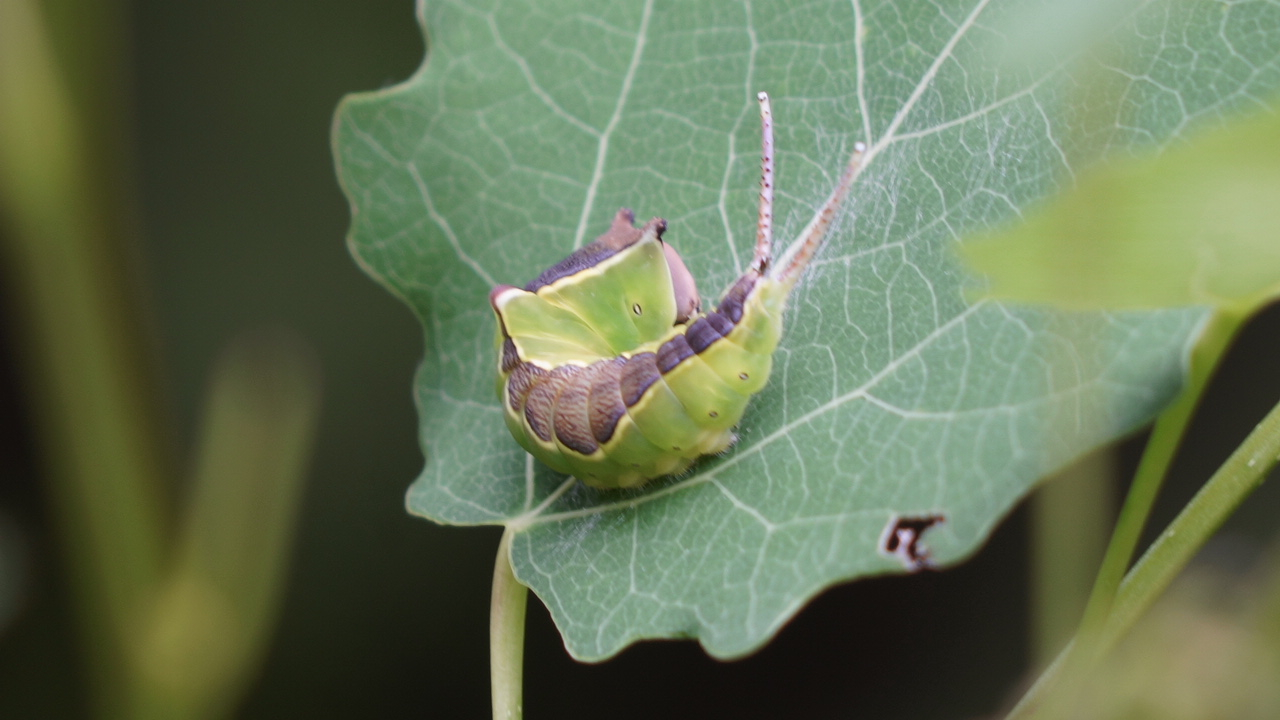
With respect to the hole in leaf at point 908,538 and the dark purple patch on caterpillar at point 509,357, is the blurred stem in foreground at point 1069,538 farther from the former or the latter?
the dark purple patch on caterpillar at point 509,357

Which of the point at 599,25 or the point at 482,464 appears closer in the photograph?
the point at 482,464

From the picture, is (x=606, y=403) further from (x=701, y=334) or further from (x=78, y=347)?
(x=78, y=347)

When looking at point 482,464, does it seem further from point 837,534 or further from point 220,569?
point 220,569

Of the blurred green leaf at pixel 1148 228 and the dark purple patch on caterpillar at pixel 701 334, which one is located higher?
the blurred green leaf at pixel 1148 228

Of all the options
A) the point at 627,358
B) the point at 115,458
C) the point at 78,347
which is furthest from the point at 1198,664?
the point at 78,347

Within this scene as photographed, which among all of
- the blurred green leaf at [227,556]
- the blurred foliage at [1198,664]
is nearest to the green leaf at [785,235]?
the blurred foliage at [1198,664]

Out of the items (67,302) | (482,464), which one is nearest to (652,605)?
(482,464)

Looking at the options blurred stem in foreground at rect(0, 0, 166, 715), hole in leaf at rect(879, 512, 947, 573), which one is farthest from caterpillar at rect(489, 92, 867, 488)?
blurred stem in foreground at rect(0, 0, 166, 715)
